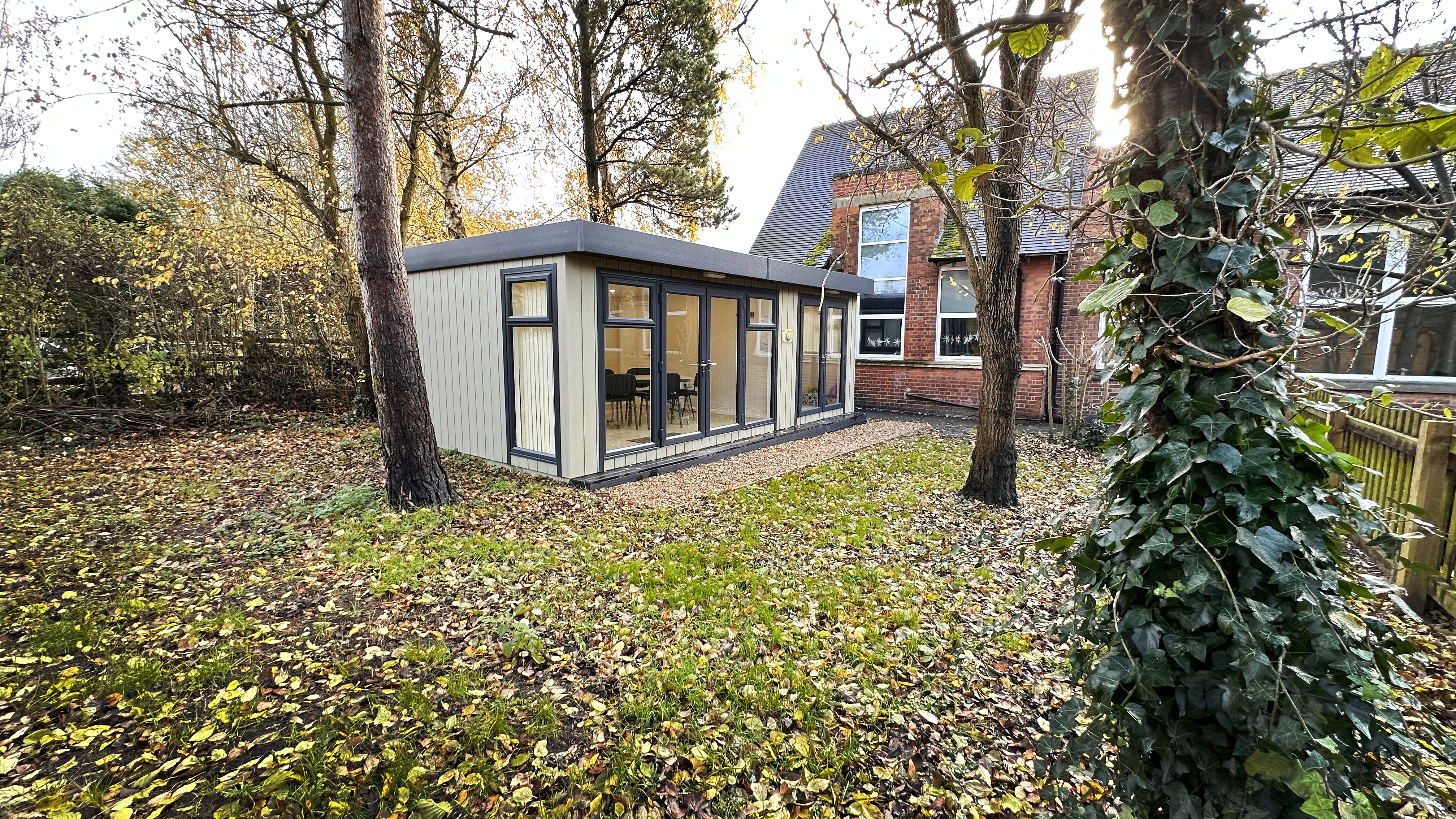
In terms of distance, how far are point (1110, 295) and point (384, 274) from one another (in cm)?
531

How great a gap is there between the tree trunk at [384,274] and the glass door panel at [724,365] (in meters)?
3.63

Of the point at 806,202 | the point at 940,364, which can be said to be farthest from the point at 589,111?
the point at 940,364

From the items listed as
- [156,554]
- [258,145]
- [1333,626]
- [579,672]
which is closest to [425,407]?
[156,554]

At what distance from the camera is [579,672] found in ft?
9.49

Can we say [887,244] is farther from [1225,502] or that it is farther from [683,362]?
[1225,502]

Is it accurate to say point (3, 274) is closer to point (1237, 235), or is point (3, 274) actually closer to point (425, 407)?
point (425, 407)

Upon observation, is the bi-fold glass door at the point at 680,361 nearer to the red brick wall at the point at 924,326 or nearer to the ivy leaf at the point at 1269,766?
the red brick wall at the point at 924,326

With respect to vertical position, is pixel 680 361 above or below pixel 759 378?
above

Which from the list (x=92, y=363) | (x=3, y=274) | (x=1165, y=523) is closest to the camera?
(x=1165, y=523)

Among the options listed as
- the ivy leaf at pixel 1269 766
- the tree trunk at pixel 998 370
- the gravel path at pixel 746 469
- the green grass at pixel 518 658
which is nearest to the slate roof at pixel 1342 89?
the ivy leaf at pixel 1269 766

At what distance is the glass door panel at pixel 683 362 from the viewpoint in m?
7.31

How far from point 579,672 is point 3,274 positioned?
28.7 feet

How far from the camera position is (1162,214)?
1248mm

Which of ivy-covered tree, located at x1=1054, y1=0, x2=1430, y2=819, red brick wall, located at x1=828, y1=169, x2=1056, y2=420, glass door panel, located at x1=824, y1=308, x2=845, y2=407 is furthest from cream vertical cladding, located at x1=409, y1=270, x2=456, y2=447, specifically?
ivy-covered tree, located at x1=1054, y1=0, x2=1430, y2=819
